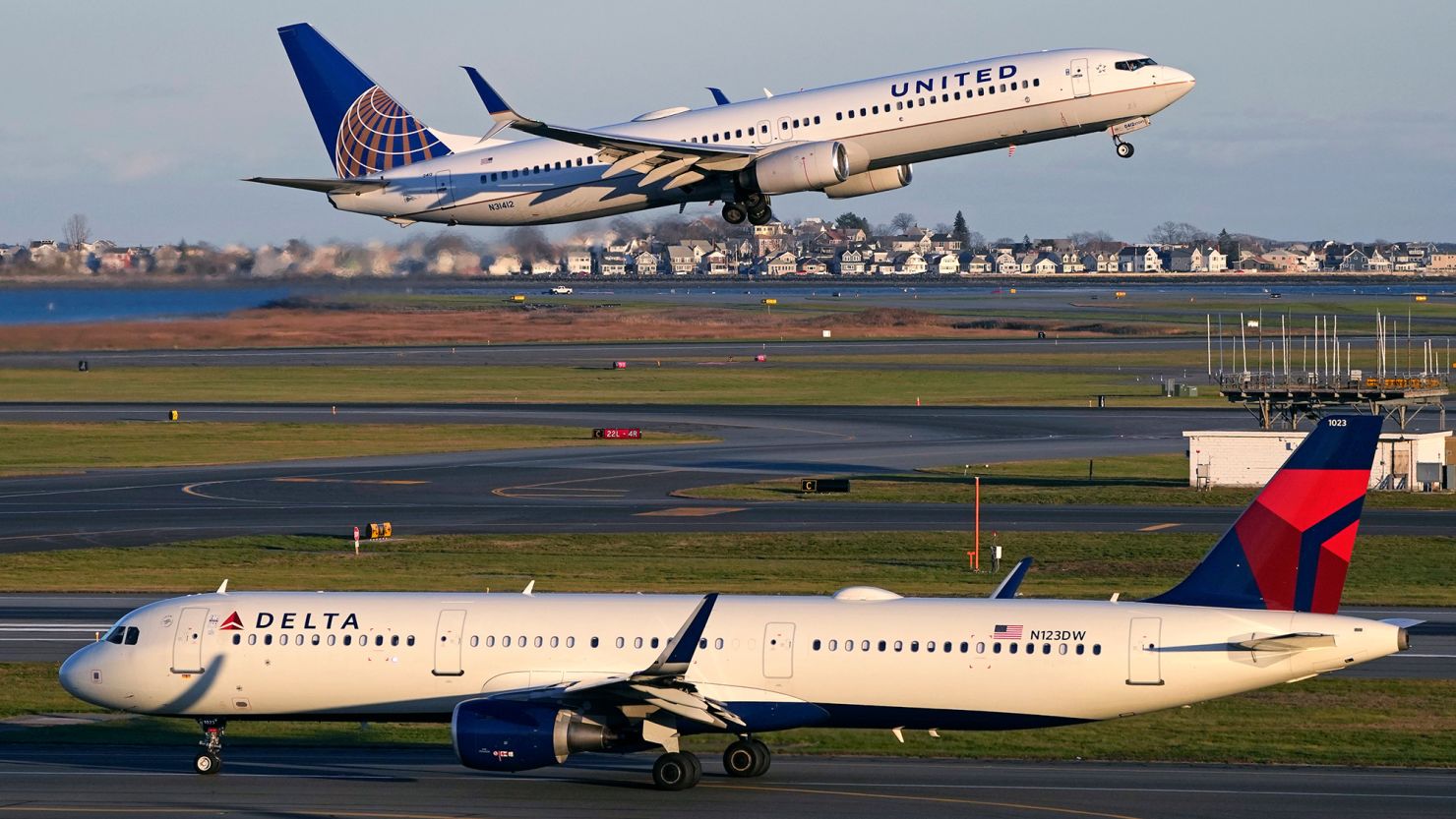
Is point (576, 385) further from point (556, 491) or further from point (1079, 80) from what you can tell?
point (1079, 80)

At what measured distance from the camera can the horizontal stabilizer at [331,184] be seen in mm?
54178

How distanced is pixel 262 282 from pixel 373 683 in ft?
161

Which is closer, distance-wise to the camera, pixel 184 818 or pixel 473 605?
pixel 184 818

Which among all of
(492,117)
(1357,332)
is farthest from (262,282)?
(1357,332)

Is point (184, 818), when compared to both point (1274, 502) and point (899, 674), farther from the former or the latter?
point (1274, 502)

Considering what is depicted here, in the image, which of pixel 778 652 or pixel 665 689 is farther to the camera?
pixel 778 652

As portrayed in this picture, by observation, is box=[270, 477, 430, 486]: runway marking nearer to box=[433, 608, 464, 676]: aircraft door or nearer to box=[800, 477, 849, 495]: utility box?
box=[800, 477, 849, 495]: utility box

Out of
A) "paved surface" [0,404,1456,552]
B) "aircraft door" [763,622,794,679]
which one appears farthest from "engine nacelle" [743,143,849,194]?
"aircraft door" [763,622,794,679]

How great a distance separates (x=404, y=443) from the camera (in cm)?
9900

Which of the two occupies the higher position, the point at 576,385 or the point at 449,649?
the point at 576,385

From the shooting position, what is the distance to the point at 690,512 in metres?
73.8

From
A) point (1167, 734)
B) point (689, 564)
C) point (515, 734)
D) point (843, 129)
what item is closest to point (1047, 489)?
point (689, 564)

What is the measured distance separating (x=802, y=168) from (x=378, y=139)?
16697mm

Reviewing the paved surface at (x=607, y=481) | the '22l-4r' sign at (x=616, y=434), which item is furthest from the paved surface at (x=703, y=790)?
the '22l-4r' sign at (x=616, y=434)
